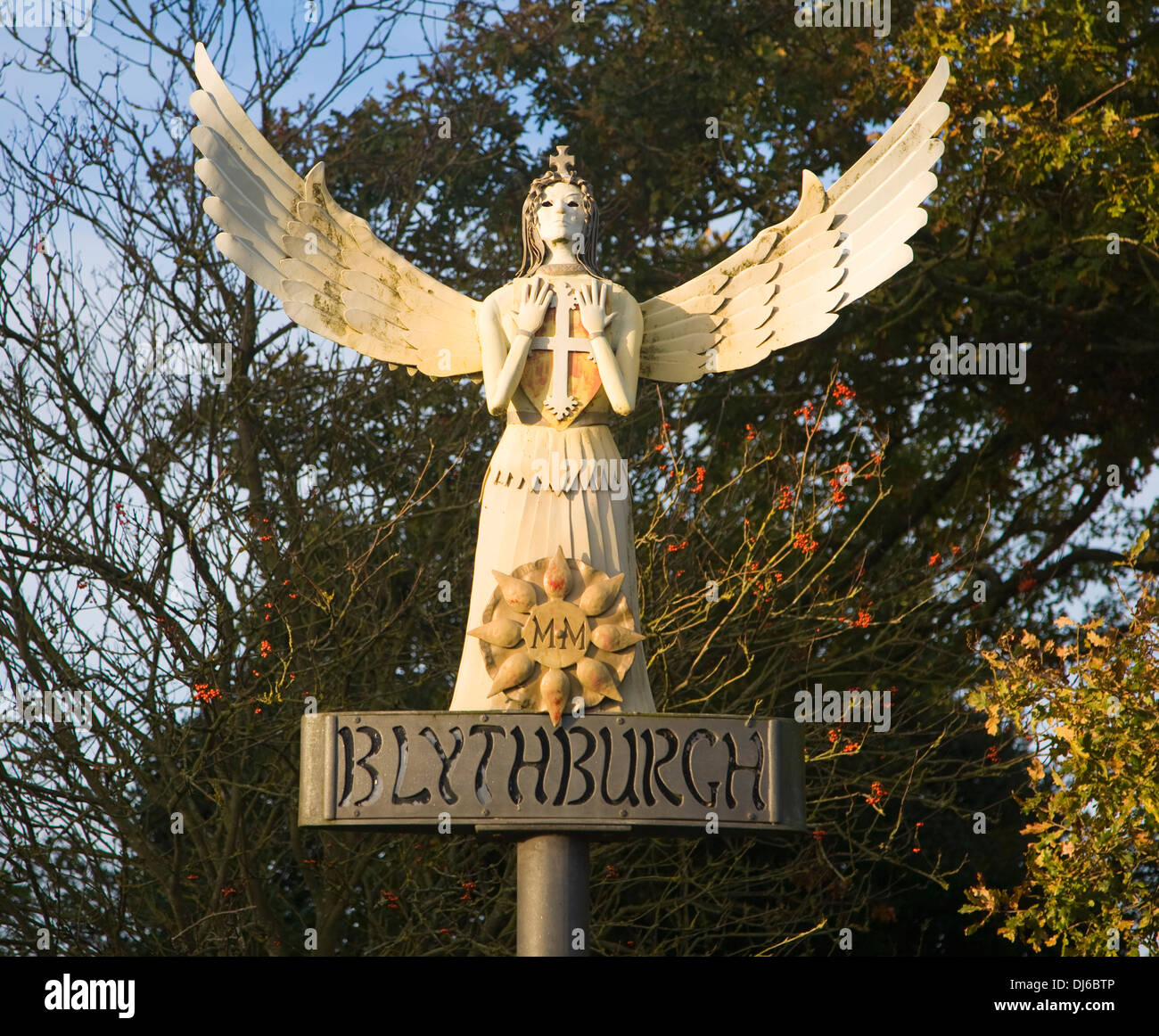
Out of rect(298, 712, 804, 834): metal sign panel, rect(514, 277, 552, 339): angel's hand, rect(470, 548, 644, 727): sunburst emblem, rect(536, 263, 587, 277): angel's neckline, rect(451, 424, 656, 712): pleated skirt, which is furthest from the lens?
rect(536, 263, 587, 277): angel's neckline

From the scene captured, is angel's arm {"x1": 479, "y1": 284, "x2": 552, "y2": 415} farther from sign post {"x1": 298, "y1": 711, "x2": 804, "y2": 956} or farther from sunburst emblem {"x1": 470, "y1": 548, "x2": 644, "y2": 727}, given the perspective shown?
sign post {"x1": 298, "y1": 711, "x2": 804, "y2": 956}

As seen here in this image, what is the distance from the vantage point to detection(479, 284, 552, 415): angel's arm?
24.7 feet

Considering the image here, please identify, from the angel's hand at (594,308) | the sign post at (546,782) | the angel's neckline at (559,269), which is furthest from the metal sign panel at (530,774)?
the angel's neckline at (559,269)

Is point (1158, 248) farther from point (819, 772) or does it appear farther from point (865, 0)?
point (819, 772)

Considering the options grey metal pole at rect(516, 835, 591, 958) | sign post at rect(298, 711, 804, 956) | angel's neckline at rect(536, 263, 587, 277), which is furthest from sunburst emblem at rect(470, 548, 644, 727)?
angel's neckline at rect(536, 263, 587, 277)

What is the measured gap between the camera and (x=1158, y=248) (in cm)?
1202

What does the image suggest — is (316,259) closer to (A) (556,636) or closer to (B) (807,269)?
(A) (556,636)

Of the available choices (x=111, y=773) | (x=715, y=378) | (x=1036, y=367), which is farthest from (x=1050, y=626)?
(x=111, y=773)

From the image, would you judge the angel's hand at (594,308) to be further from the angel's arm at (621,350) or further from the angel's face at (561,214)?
the angel's face at (561,214)

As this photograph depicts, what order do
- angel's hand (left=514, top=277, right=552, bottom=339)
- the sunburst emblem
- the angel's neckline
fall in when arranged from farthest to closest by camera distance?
the angel's neckline, angel's hand (left=514, top=277, right=552, bottom=339), the sunburst emblem

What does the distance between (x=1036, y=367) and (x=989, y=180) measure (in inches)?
80.4

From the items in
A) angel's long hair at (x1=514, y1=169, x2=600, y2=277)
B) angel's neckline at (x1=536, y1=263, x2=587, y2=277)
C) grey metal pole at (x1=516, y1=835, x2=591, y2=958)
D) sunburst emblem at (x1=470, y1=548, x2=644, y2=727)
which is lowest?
grey metal pole at (x1=516, y1=835, x2=591, y2=958)

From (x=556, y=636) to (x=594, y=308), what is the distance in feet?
4.42

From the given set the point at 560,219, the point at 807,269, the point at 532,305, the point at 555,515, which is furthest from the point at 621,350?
the point at 807,269
